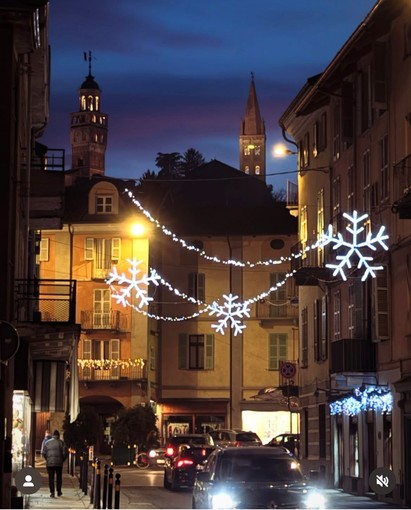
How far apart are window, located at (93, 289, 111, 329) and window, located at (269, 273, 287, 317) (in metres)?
9.18

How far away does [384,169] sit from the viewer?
34.7m

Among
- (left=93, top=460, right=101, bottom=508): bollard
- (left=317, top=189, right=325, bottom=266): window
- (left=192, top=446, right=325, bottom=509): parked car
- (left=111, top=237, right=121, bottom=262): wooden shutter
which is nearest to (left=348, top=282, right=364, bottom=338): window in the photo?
(left=317, top=189, right=325, bottom=266): window

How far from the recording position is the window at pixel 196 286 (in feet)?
240

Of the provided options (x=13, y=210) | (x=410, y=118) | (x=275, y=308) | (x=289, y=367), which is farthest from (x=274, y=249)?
(x=13, y=210)

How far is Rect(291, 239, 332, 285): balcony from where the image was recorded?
135 ft

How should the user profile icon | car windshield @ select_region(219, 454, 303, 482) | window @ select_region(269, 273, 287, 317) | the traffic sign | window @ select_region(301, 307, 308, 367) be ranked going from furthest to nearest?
window @ select_region(269, 273, 287, 317) < window @ select_region(301, 307, 308, 367) < the traffic sign < the user profile icon < car windshield @ select_region(219, 454, 303, 482)

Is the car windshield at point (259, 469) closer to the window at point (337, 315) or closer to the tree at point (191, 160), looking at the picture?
the window at point (337, 315)

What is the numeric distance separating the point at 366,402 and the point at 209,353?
36406 millimetres

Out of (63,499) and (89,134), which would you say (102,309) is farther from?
(89,134)

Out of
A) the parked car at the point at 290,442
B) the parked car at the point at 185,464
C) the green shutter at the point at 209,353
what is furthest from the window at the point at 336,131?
the green shutter at the point at 209,353

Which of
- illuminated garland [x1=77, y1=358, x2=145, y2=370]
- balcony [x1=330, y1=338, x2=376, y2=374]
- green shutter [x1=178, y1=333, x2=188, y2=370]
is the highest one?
green shutter [x1=178, y1=333, x2=188, y2=370]

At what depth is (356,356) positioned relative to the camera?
119ft

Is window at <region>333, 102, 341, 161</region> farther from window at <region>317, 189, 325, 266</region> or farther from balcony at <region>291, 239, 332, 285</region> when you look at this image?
balcony at <region>291, 239, 332, 285</region>

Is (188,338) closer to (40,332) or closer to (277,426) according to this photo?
(277,426)
